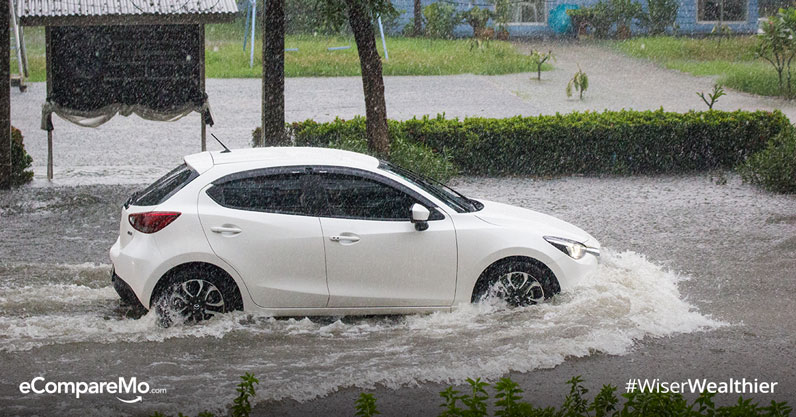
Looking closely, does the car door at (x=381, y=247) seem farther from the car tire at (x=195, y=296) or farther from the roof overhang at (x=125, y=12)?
the roof overhang at (x=125, y=12)

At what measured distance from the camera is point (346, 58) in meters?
32.1

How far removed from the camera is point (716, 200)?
13.5 meters

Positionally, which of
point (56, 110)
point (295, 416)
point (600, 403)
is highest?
point (56, 110)

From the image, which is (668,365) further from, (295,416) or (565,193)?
(565,193)

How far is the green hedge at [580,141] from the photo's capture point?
50.3 ft

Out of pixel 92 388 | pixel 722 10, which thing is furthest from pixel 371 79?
pixel 722 10

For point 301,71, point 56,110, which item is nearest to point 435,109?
point 301,71

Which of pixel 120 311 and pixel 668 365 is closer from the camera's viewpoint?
pixel 668 365

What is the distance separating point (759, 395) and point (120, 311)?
197 inches

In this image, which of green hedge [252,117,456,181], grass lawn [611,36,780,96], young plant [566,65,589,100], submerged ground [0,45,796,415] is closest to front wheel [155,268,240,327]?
submerged ground [0,45,796,415]

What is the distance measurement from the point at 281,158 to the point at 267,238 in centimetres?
77

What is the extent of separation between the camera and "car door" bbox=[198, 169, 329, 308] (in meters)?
7.88

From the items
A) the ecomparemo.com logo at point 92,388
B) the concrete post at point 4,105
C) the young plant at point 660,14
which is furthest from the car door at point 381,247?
A: the young plant at point 660,14

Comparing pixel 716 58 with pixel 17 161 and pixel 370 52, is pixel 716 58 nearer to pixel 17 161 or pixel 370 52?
pixel 370 52
